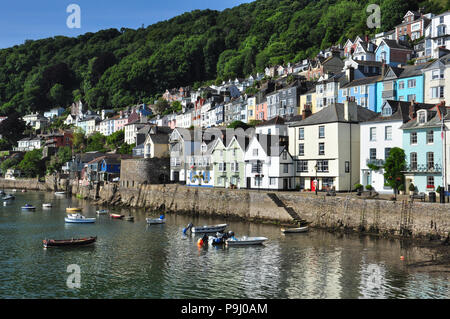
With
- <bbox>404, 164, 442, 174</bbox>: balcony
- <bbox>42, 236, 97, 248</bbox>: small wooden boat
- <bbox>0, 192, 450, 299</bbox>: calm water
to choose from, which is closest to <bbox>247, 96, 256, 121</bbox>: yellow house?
<bbox>0, 192, 450, 299</bbox>: calm water

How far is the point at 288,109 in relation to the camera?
8169 centimetres

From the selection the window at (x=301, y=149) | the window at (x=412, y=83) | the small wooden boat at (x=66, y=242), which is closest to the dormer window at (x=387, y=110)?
the window at (x=301, y=149)

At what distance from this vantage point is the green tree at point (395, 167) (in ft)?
144

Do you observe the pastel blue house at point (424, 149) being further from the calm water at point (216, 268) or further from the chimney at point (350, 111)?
the calm water at point (216, 268)

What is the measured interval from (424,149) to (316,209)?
11711 millimetres

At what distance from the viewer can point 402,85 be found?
6209cm

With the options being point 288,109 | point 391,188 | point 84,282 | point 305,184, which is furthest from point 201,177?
point 84,282

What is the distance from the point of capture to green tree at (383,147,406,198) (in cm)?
4375

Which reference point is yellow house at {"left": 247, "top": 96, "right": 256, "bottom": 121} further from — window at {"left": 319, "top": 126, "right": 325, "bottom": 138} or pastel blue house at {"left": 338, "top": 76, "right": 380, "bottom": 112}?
window at {"left": 319, "top": 126, "right": 325, "bottom": 138}

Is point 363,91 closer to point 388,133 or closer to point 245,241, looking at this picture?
point 388,133

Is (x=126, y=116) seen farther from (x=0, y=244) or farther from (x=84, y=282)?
(x=84, y=282)

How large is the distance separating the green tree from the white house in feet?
41.2

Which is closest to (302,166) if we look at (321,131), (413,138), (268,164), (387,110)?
(268,164)

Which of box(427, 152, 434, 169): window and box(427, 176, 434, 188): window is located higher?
box(427, 152, 434, 169): window
